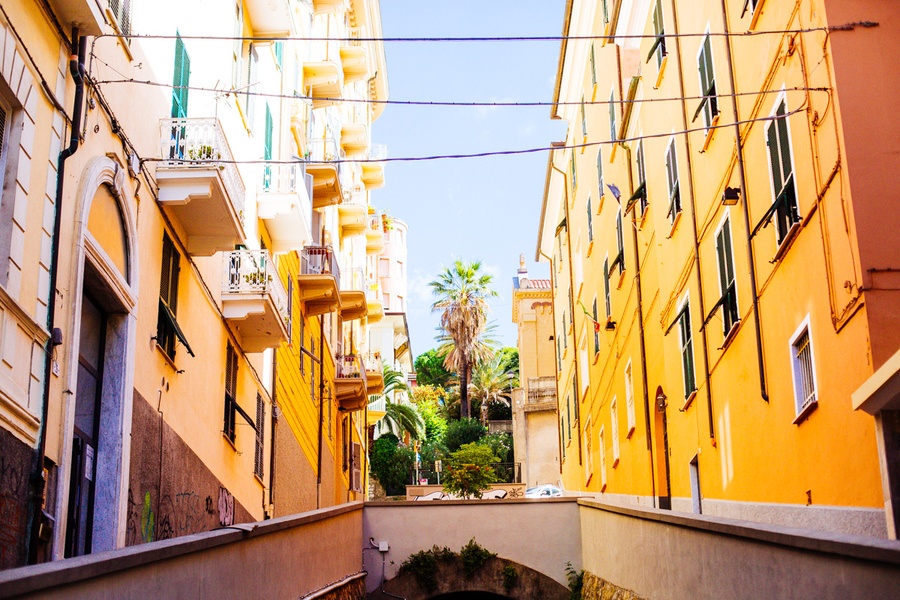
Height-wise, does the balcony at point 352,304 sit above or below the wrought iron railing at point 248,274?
above

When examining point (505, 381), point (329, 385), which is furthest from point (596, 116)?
point (505, 381)

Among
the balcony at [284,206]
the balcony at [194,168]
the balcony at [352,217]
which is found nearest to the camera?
the balcony at [194,168]

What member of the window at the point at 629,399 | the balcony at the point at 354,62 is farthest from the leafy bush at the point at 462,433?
the window at the point at 629,399

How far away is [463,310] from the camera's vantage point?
214ft

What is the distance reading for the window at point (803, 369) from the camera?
11.2 m

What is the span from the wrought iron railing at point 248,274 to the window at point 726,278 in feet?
24.3

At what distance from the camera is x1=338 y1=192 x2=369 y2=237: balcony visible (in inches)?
1382

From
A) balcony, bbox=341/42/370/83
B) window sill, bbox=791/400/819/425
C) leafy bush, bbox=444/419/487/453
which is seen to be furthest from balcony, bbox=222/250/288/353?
leafy bush, bbox=444/419/487/453

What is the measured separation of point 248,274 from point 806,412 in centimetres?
995

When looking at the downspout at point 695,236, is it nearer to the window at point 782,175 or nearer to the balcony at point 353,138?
the window at point 782,175

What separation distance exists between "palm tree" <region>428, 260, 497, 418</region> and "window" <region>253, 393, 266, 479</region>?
140 ft

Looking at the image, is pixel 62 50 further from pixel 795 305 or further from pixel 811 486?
pixel 811 486

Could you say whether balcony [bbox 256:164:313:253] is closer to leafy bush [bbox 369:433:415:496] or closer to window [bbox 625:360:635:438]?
window [bbox 625:360:635:438]

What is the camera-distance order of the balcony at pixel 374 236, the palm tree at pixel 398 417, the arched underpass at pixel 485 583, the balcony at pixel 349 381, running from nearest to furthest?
the arched underpass at pixel 485 583 < the balcony at pixel 349 381 < the balcony at pixel 374 236 < the palm tree at pixel 398 417
